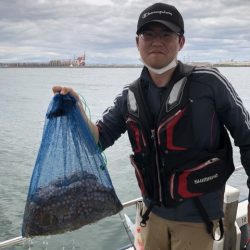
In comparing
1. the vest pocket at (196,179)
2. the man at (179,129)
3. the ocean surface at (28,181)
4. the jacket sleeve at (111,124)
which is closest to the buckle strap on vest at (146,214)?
the man at (179,129)

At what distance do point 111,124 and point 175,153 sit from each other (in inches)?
21.0

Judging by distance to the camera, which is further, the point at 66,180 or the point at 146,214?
the point at 146,214

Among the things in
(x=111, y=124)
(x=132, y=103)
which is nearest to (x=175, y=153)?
(x=132, y=103)

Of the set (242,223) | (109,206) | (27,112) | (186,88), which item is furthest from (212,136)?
(27,112)

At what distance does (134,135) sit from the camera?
214 centimetres

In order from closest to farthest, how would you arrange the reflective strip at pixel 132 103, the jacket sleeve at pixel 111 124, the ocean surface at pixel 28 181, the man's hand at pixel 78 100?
1. the man's hand at pixel 78 100
2. the reflective strip at pixel 132 103
3. the jacket sleeve at pixel 111 124
4. the ocean surface at pixel 28 181

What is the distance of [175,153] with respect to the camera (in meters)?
1.98

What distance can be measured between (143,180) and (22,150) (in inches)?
446

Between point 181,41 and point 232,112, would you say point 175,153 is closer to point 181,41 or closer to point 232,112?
point 232,112

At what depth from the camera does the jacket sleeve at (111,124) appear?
2.32 meters

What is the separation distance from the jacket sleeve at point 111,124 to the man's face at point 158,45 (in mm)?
399

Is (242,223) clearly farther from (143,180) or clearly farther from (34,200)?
(34,200)

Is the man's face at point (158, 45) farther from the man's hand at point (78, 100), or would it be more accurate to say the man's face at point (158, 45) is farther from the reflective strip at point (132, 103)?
the man's hand at point (78, 100)

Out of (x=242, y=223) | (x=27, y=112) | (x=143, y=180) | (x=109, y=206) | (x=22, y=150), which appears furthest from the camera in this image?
(x=27, y=112)
